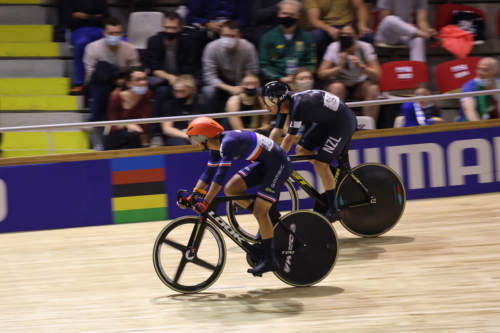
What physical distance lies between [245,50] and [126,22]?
107 inches

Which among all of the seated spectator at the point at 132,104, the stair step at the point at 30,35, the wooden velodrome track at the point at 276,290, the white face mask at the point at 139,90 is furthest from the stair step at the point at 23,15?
the wooden velodrome track at the point at 276,290

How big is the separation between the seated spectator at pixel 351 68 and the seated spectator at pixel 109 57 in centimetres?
253

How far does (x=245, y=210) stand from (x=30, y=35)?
4.74 meters

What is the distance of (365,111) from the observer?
7.30 metres

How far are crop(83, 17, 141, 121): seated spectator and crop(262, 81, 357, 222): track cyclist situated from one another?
10.3ft

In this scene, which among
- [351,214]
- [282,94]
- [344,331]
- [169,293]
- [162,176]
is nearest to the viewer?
[344,331]

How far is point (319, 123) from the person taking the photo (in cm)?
557

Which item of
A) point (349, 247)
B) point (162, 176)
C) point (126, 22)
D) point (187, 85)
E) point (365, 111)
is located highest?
point (126, 22)

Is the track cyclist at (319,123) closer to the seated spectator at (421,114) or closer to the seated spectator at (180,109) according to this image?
the seated spectator at (180,109)

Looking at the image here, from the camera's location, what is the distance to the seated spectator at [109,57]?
25.1ft

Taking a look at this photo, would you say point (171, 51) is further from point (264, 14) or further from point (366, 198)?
point (366, 198)

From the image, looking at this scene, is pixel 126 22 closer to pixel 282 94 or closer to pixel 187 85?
pixel 187 85

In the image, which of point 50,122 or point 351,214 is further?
point 50,122

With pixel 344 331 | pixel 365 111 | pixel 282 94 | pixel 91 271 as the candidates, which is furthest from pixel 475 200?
pixel 91 271
